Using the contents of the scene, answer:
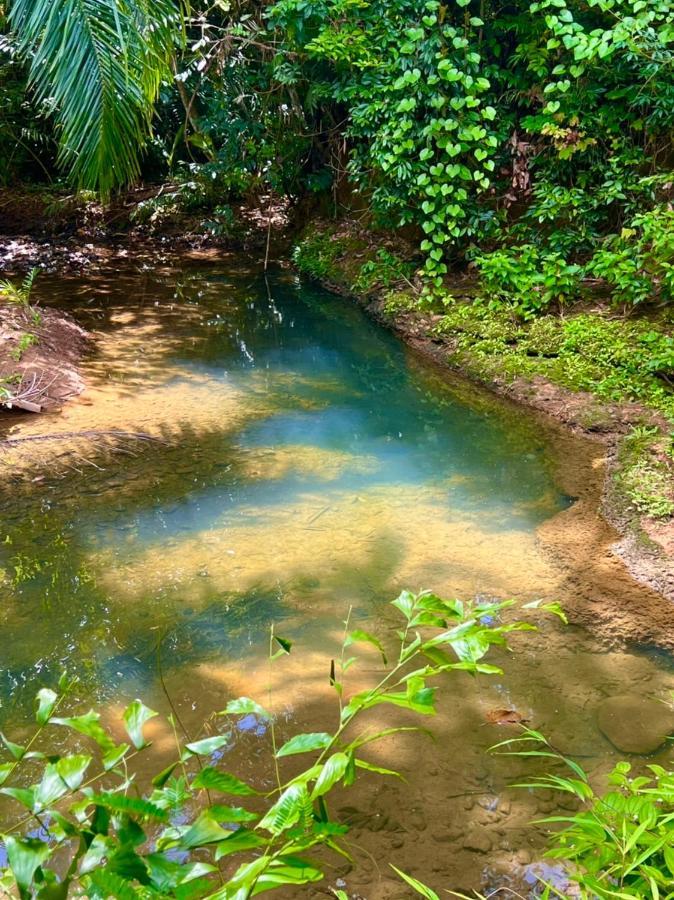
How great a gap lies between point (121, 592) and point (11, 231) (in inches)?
345

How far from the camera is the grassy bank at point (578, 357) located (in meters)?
3.97

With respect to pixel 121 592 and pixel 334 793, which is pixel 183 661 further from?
pixel 334 793

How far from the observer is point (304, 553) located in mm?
3449

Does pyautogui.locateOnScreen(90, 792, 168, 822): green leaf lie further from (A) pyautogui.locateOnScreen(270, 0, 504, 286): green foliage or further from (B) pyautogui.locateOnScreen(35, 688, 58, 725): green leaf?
(A) pyautogui.locateOnScreen(270, 0, 504, 286): green foliage

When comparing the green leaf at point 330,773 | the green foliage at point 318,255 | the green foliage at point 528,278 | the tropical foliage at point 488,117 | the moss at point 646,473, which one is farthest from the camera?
the green foliage at point 318,255

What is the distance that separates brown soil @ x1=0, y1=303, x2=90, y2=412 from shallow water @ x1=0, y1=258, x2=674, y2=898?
179mm

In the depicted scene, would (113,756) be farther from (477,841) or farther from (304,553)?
(304,553)

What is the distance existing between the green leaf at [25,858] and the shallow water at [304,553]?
1434mm

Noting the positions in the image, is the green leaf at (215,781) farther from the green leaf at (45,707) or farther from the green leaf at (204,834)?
the green leaf at (45,707)

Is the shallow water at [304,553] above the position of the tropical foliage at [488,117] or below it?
below

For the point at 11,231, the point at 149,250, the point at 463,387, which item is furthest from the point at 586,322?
the point at 11,231

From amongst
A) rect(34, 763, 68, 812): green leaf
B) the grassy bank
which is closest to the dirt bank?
the grassy bank

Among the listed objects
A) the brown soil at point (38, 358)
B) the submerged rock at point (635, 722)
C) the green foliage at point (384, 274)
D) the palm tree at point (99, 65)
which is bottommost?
the submerged rock at point (635, 722)

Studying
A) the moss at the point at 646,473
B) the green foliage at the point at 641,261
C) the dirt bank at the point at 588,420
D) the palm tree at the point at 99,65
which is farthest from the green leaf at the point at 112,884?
the green foliage at the point at 641,261
